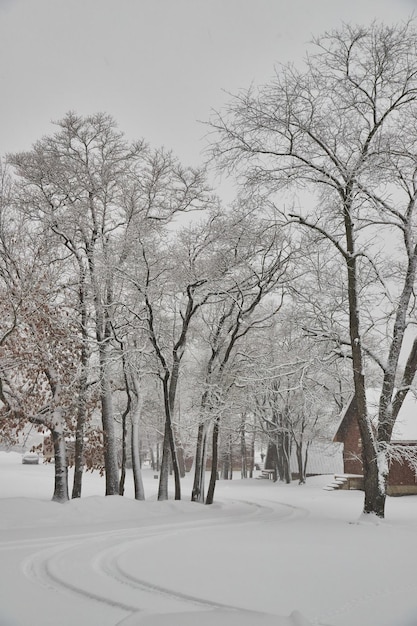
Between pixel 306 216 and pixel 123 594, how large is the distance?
36.1ft

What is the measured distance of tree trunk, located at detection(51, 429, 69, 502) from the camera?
17.0m

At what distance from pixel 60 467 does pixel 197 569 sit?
10.2m

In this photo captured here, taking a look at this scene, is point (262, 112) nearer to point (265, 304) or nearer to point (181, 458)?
point (265, 304)

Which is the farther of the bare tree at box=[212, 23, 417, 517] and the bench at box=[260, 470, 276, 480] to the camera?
the bench at box=[260, 470, 276, 480]

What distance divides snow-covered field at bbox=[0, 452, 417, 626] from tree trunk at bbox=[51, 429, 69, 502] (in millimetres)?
1337

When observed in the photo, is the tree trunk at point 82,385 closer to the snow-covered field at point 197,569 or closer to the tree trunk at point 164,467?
the snow-covered field at point 197,569

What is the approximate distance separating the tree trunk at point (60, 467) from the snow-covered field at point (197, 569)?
134 cm

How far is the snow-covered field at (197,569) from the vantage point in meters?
5.83

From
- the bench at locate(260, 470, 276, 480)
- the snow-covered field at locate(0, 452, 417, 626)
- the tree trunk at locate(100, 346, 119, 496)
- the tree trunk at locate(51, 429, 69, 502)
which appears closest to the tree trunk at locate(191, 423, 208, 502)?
the tree trunk at locate(100, 346, 119, 496)

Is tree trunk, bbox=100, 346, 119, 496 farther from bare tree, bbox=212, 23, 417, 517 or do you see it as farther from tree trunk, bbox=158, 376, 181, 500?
bare tree, bbox=212, 23, 417, 517

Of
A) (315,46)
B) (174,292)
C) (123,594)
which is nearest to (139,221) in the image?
(174,292)

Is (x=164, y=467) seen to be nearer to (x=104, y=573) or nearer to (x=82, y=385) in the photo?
(x=82, y=385)

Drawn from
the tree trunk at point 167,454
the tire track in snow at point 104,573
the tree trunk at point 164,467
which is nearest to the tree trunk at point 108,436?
the tree trunk at point 164,467

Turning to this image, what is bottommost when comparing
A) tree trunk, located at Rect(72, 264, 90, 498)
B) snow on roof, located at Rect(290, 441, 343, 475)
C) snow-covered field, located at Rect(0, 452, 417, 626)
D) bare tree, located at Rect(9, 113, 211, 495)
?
snow on roof, located at Rect(290, 441, 343, 475)
